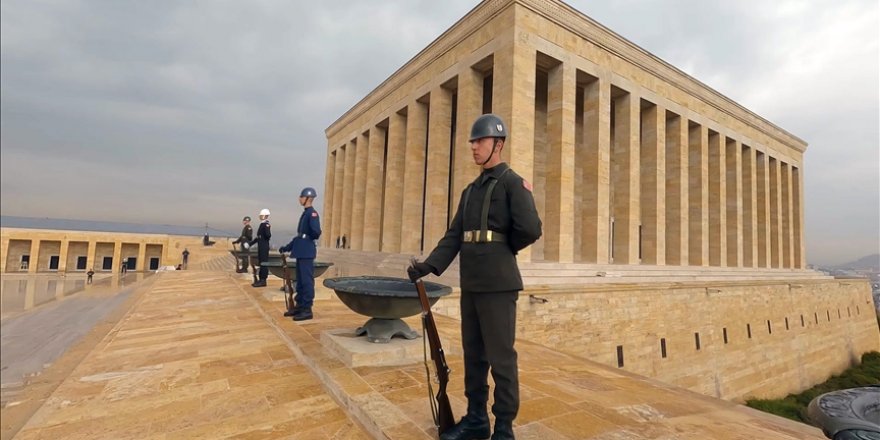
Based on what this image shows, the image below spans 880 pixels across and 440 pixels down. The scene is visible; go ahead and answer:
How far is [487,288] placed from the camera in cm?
222

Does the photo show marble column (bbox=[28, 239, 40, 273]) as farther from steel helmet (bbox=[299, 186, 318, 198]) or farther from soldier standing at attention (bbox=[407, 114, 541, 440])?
soldier standing at attention (bbox=[407, 114, 541, 440])

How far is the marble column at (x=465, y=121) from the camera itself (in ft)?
49.7

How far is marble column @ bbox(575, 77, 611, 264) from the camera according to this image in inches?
604

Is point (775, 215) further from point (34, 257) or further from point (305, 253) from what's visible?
point (34, 257)

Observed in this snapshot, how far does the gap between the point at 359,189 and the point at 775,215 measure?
→ 103 ft

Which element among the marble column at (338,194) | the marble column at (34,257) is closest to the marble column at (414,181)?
the marble column at (338,194)

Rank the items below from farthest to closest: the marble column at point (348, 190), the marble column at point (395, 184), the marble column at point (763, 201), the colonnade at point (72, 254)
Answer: the colonnade at point (72, 254), the marble column at point (348, 190), the marble column at point (763, 201), the marble column at point (395, 184)

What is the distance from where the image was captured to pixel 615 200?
57.3 ft

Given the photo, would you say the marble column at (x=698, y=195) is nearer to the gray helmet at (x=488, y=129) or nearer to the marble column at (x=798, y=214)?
the marble column at (x=798, y=214)

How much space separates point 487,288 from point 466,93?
15.0 m

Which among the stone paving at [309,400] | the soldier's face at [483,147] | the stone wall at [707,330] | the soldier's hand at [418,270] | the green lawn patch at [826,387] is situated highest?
the soldier's face at [483,147]

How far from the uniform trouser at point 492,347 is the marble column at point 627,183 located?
1641 cm

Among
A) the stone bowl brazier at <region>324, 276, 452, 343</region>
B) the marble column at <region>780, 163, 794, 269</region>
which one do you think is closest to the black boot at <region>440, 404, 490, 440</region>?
the stone bowl brazier at <region>324, 276, 452, 343</region>

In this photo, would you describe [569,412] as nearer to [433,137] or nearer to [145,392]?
[145,392]
